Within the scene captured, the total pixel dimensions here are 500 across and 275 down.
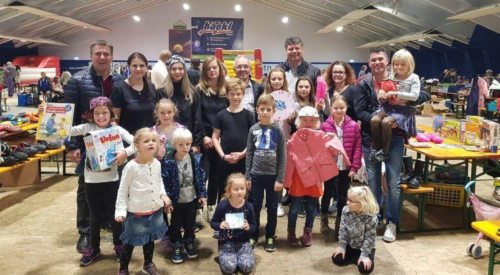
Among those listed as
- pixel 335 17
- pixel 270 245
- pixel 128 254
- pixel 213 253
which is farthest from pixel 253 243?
pixel 335 17

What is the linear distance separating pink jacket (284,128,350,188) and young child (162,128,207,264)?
78 centimetres

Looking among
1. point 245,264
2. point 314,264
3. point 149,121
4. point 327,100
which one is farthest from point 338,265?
point 149,121

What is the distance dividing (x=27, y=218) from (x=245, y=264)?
Result: 8.28 ft

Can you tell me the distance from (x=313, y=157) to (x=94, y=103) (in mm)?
1795

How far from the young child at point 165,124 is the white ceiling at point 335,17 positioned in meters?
8.78

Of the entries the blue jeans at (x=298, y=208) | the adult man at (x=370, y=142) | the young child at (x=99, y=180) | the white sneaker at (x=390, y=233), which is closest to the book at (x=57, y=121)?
the young child at (x=99, y=180)

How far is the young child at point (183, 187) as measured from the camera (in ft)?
10.5

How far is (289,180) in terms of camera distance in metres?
3.55

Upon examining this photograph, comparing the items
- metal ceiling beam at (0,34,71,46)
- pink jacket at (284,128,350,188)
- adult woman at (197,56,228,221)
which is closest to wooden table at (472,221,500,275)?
pink jacket at (284,128,350,188)

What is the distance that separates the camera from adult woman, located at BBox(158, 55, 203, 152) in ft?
11.8

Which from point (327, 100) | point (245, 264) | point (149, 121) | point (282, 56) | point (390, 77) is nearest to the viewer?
point (245, 264)

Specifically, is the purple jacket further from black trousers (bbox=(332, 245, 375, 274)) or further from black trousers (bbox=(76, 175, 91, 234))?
black trousers (bbox=(76, 175, 91, 234))

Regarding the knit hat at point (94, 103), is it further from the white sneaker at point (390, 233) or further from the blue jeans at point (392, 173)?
the white sneaker at point (390, 233)

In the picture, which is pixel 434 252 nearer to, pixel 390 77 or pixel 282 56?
pixel 390 77
